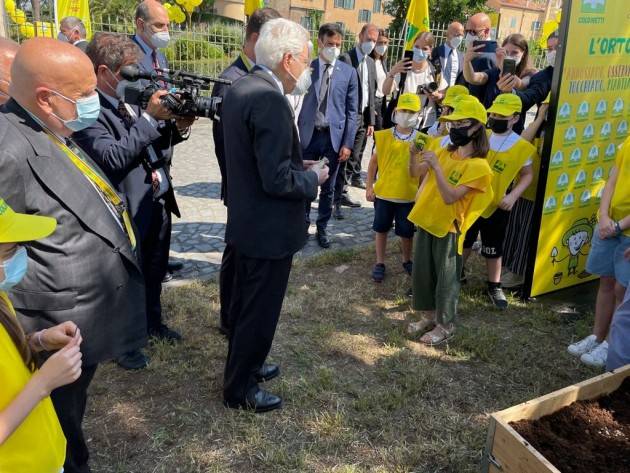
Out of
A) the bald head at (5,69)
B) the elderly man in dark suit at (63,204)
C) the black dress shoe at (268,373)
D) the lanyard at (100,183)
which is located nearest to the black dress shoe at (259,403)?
the black dress shoe at (268,373)

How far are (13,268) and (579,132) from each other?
13.5ft

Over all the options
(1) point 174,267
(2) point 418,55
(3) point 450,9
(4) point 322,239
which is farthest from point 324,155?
(3) point 450,9

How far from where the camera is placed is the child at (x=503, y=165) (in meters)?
4.23

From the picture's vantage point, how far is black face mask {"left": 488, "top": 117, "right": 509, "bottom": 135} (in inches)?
169

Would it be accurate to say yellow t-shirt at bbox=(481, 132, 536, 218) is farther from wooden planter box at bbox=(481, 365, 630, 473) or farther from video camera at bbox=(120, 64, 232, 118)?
video camera at bbox=(120, 64, 232, 118)

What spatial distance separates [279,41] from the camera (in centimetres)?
254

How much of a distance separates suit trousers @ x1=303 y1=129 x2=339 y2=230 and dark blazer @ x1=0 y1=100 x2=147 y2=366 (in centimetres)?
352

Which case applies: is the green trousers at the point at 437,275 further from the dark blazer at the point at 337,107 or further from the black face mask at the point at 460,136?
the dark blazer at the point at 337,107

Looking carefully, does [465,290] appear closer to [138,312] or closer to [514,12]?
[138,312]

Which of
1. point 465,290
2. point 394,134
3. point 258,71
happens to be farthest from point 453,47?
point 258,71

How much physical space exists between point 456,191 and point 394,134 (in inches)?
51.3

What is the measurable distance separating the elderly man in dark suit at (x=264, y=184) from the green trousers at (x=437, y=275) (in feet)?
4.27

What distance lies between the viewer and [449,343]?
13.1 feet

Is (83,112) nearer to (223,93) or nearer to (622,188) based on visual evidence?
(223,93)
